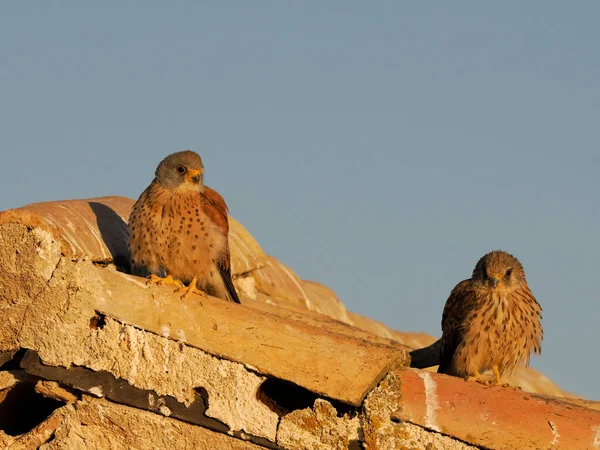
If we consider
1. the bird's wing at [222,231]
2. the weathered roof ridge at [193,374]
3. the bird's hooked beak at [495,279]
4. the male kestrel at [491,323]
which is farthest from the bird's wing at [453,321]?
the weathered roof ridge at [193,374]

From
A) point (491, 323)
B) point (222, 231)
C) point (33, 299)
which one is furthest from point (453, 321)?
point (33, 299)

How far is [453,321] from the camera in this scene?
583 centimetres

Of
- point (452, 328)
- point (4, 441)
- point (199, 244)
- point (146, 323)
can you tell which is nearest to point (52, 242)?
point (146, 323)

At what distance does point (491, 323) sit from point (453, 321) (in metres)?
0.23

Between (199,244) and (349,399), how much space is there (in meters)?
1.59

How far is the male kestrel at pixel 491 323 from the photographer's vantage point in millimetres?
5691

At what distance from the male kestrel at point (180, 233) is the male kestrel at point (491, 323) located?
1390 millimetres

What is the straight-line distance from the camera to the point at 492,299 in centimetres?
577

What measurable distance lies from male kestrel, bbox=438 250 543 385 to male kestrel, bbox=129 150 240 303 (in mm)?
1390

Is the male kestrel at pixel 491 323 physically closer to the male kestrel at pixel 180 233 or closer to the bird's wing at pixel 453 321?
the bird's wing at pixel 453 321

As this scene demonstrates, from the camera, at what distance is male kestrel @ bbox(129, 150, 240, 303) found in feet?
16.8

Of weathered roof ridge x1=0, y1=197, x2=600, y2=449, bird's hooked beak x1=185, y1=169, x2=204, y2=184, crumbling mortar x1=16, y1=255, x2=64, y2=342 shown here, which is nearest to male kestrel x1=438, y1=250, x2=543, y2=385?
weathered roof ridge x1=0, y1=197, x2=600, y2=449

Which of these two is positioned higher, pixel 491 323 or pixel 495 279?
pixel 495 279

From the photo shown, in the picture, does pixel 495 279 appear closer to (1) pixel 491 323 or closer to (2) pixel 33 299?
(1) pixel 491 323
